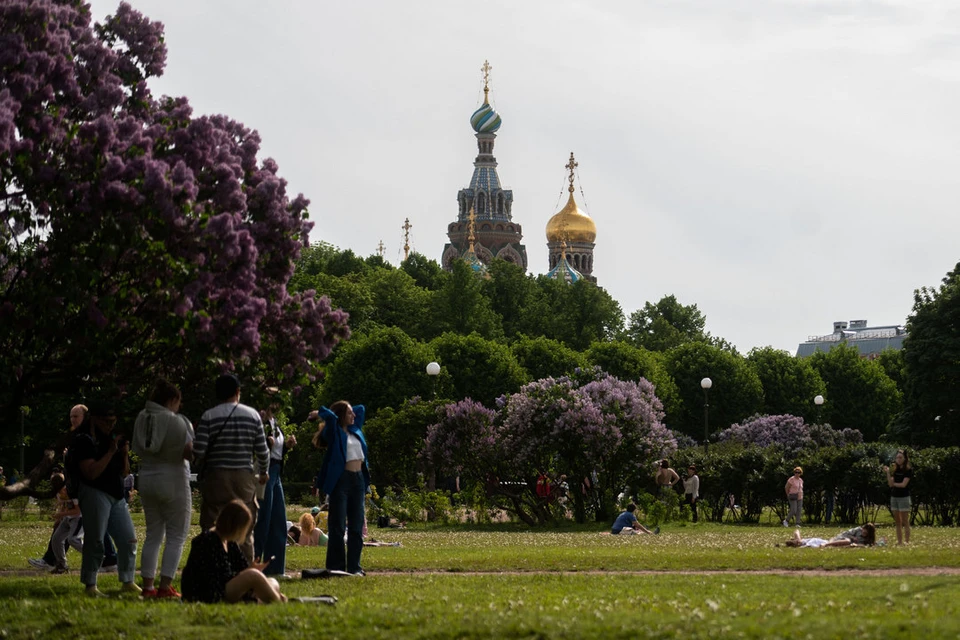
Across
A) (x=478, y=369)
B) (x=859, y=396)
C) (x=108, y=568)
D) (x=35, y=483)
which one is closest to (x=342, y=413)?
(x=35, y=483)

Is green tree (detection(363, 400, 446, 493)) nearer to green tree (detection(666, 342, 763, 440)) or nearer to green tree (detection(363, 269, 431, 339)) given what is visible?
green tree (detection(666, 342, 763, 440))

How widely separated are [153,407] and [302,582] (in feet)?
8.46

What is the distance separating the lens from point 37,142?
15.2m

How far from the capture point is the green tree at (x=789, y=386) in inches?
3585

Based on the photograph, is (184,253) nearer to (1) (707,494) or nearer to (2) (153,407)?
(2) (153,407)

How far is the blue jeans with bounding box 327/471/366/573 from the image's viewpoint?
15.4 metres

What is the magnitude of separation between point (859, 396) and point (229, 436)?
82.5 meters

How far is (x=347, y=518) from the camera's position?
51.2 ft

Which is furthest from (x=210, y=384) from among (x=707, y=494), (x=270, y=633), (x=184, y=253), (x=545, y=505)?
(x=707, y=494)

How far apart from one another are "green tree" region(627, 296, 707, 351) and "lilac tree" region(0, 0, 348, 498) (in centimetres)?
9665

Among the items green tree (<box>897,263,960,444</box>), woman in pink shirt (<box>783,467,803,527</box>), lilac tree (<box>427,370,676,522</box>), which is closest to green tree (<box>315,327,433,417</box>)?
green tree (<box>897,263,960,444</box>)

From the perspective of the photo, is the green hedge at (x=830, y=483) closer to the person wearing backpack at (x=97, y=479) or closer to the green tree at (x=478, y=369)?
the person wearing backpack at (x=97, y=479)

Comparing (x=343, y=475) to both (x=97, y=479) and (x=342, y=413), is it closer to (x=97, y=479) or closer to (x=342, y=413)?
(x=342, y=413)

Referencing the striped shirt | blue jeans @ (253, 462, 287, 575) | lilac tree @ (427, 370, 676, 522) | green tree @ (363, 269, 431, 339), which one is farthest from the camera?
green tree @ (363, 269, 431, 339)
